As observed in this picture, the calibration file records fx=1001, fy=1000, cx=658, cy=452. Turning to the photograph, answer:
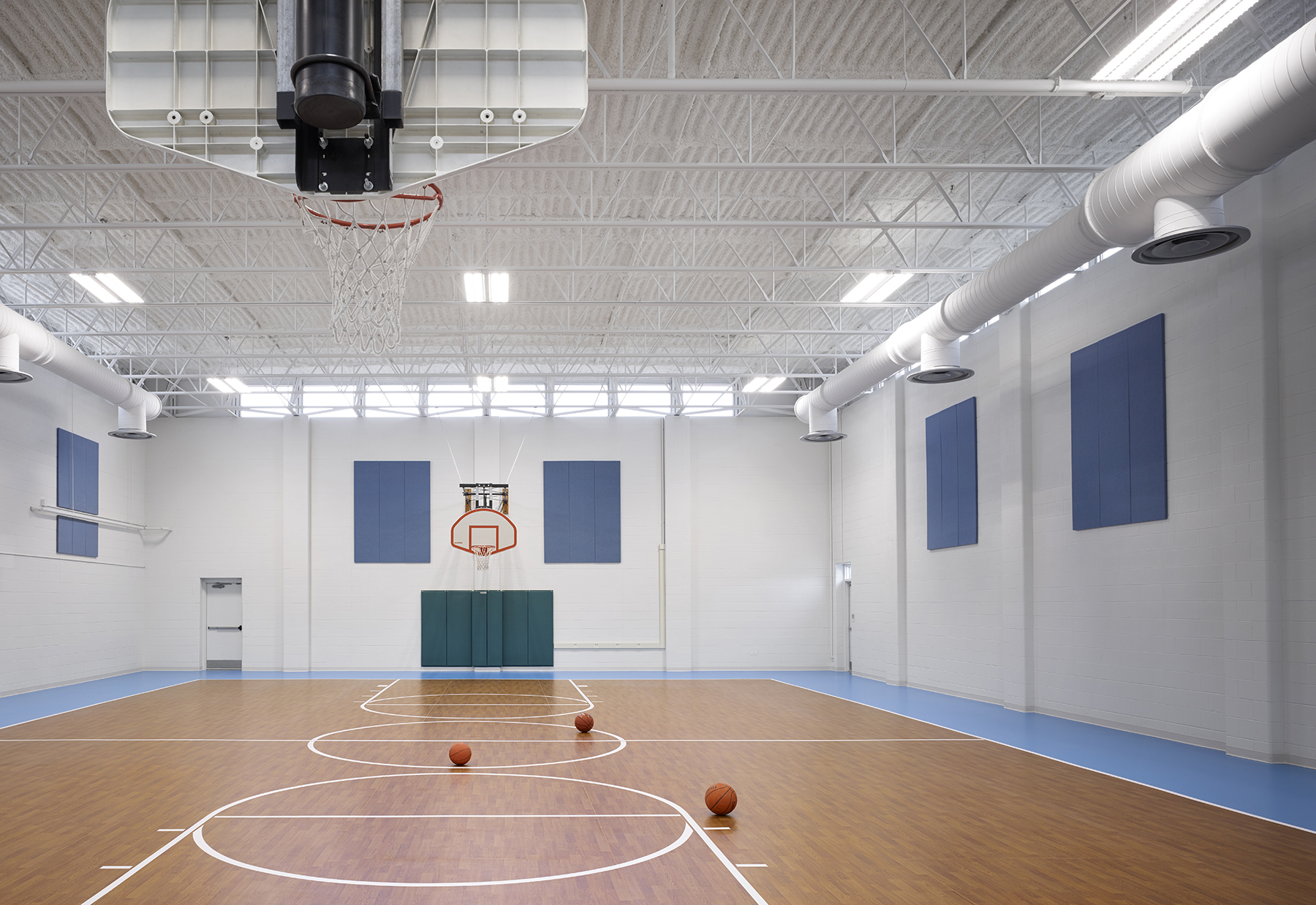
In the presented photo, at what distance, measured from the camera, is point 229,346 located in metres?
24.6

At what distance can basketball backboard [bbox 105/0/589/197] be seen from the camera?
6809 mm

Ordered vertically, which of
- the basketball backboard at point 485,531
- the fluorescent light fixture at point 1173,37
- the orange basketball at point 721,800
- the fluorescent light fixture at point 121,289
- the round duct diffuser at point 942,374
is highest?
the fluorescent light fixture at point 1173,37

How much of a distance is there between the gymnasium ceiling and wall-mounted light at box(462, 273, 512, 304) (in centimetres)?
45

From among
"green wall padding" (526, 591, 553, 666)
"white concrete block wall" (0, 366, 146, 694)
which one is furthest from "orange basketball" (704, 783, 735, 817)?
"green wall padding" (526, 591, 553, 666)

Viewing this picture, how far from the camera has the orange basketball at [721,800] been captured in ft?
31.5

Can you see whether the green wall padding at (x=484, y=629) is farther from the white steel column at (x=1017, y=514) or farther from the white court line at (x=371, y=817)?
the white court line at (x=371, y=817)

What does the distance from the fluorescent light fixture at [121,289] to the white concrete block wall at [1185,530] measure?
1636 cm

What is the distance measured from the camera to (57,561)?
2289cm

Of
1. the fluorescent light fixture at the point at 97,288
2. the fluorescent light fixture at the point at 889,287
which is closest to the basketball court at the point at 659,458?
the fluorescent light fixture at the point at 97,288

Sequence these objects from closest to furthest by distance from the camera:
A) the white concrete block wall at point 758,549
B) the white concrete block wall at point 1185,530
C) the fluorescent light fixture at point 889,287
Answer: the white concrete block wall at point 1185,530, the fluorescent light fixture at point 889,287, the white concrete block wall at point 758,549

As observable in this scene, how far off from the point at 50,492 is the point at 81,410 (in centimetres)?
270

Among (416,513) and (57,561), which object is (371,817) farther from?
(416,513)

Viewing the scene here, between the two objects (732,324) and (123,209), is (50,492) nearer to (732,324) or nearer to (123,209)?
(123,209)

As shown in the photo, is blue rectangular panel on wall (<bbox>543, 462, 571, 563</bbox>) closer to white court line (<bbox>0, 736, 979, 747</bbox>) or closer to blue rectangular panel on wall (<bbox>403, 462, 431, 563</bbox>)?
blue rectangular panel on wall (<bbox>403, 462, 431, 563</bbox>)
